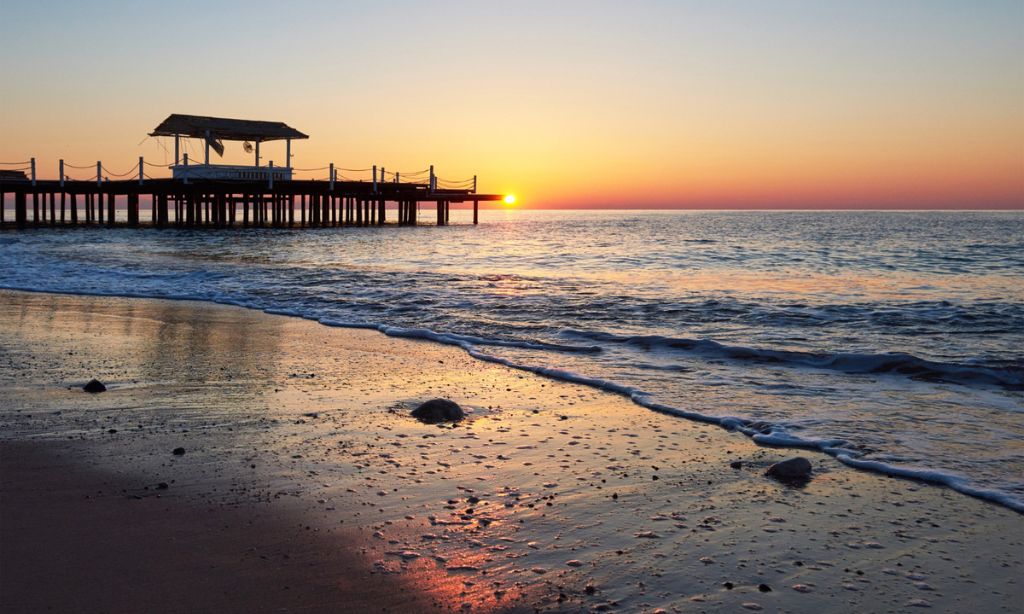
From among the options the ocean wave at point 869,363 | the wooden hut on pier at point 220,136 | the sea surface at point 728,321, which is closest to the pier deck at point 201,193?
the wooden hut on pier at point 220,136

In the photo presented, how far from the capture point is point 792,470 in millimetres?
4473

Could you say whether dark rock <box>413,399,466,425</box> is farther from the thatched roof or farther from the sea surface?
the thatched roof

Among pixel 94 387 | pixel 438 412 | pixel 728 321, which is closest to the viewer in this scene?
pixel 438 412

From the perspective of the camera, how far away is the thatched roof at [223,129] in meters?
38.9

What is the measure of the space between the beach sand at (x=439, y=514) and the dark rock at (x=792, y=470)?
0.27 ft

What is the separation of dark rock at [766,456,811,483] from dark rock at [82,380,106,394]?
15.2ft

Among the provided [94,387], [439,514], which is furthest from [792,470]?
[94,387]

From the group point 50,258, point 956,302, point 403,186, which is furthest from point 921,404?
point 403,186

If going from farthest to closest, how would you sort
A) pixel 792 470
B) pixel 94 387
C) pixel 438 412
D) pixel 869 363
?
pixel 869 363 < pixel 94 387 < pixel 438 412 < pixel 792 470

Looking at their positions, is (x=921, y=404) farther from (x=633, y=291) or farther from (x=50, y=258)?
(x=50, y=258)

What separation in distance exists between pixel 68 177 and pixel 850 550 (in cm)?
4385

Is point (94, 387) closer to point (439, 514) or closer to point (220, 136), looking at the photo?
point (439, 514)

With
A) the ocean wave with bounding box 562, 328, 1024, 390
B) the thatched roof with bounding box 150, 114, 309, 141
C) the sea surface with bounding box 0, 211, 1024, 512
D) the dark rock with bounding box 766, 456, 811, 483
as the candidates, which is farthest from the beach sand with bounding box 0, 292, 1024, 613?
the thatched roof with bounding box 150, 114, 309, 141

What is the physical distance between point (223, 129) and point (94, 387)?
3611 cm
